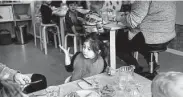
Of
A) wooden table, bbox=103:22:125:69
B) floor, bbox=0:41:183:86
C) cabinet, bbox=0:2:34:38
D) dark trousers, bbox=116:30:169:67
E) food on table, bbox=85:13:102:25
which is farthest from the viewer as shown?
cabinet, bbox=0:2:34:38

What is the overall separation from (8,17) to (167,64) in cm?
377

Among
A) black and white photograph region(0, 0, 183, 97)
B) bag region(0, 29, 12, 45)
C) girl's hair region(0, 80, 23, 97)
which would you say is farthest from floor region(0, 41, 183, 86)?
girl's hair region(0, 80, 23, 97)

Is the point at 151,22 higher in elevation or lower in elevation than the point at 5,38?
higher

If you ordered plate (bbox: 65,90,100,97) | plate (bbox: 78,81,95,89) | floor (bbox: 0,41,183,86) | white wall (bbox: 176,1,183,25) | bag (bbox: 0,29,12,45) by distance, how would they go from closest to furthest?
plate (bbox: 65,90,100,97) < plate (bbox: 78,81,95,89) < floor (bbox: 0,41,183,86) < white wall (bbox: 176,1,183,25) < bag (bbox: 0,29,12,45)

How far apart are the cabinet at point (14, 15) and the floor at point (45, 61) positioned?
0.87m

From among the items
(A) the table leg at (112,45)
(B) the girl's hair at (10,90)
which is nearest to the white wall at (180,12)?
(A) the table leg at (112,45)

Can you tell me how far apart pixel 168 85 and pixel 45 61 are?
3.10 m

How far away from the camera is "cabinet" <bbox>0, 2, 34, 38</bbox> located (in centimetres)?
527

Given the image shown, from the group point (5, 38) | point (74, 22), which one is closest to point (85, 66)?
point (74, 22)

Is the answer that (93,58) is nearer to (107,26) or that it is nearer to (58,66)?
(107,26)

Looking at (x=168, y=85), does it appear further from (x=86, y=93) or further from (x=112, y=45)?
(x=112, y=45)

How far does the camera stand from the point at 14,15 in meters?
5.41

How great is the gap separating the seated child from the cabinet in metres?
4.89

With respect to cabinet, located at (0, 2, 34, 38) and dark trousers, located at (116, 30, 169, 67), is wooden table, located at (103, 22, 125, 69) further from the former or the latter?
cabinet, located at (0, 2, 34, 38)
